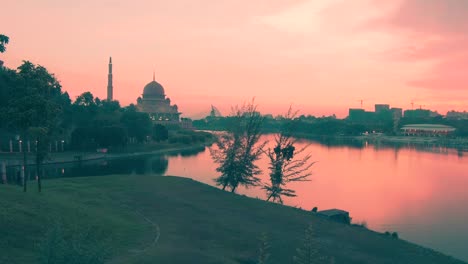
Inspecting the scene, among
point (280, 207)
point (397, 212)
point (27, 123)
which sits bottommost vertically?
point (397, 212)

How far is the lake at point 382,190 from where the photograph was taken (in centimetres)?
4416

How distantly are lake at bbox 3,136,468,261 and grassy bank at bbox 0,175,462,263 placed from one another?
1335 centimetres

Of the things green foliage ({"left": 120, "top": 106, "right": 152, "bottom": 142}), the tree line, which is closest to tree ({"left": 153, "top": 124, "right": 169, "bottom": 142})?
the tree line

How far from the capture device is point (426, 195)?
64688 millimetres

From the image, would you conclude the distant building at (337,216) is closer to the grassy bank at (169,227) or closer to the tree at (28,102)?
the grassy bank at (169,227)

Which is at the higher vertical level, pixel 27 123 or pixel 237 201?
pixel 27 123

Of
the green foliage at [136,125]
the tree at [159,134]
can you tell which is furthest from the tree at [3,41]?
the tree at [159,134]

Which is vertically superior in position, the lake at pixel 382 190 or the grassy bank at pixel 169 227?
the grassy bank at pixel 169 227

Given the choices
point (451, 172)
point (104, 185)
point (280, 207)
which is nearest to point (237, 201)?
point (280, 207)

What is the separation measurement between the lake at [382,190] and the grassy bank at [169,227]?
13354 mm

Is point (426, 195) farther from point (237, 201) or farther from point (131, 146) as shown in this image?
point (131, 146)

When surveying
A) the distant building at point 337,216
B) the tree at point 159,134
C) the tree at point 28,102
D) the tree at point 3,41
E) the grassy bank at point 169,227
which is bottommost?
the distant building at point 337,216

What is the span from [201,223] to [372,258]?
1301 cm

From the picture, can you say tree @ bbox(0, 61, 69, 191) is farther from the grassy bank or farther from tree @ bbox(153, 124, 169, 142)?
tree @ bbox(153, 124, 169, 142)
